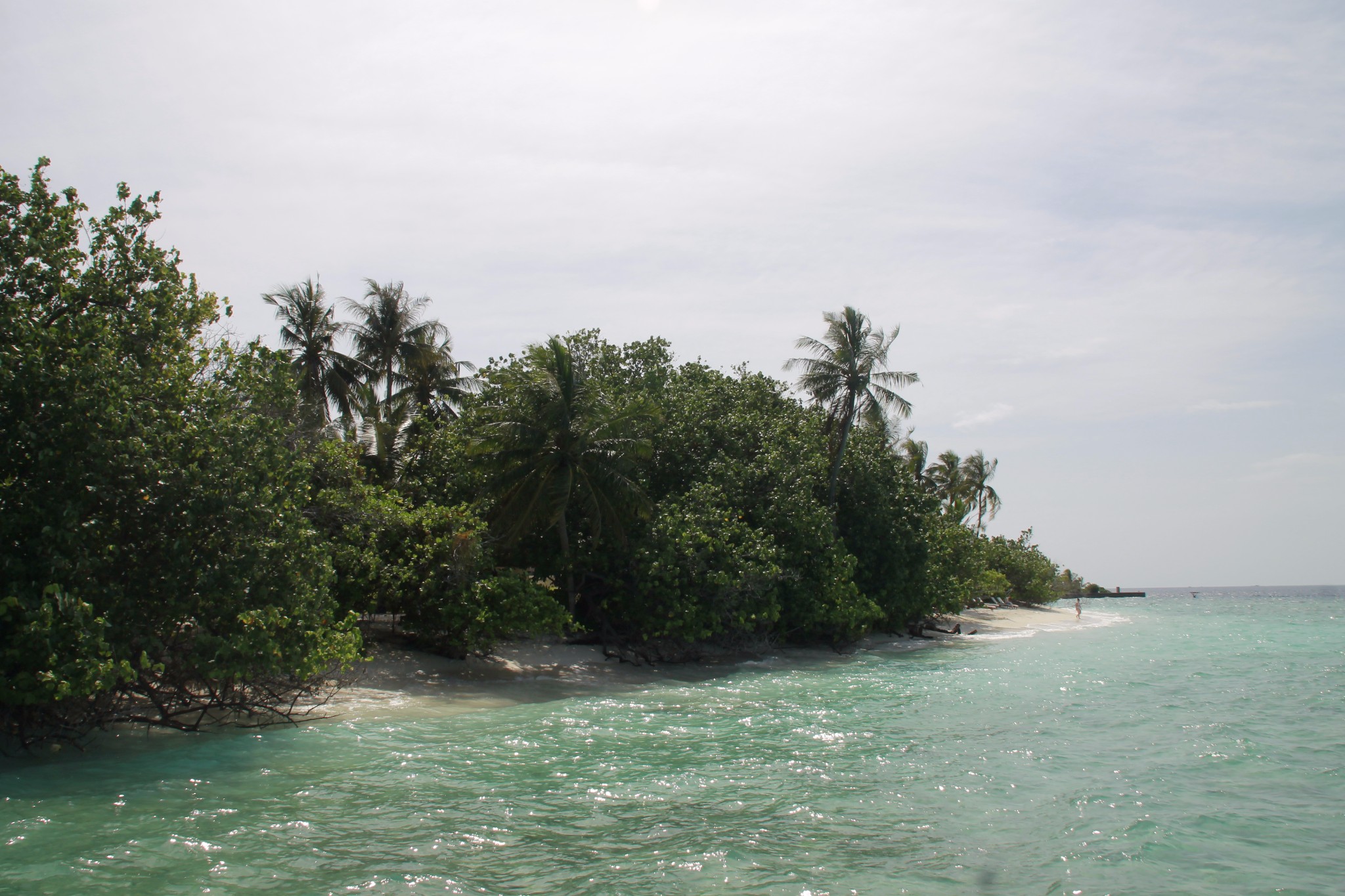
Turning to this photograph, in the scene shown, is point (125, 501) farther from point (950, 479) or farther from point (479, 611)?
point (950, 479)

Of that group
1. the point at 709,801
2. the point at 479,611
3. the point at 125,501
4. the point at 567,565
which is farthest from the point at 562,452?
the point at 709,801

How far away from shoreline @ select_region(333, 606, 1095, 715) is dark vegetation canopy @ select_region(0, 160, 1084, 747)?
0.68m

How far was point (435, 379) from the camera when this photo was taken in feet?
120

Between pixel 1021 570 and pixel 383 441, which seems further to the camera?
pixel 1021 570

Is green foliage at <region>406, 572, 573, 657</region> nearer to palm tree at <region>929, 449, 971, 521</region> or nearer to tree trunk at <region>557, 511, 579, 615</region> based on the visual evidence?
tree trunk at <region>557, 511, 579, 615</region>

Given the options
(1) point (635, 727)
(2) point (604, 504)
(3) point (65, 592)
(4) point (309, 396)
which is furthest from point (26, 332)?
(4) point (309, 396)

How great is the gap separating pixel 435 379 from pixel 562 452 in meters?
14.9

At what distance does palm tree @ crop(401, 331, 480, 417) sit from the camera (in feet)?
117

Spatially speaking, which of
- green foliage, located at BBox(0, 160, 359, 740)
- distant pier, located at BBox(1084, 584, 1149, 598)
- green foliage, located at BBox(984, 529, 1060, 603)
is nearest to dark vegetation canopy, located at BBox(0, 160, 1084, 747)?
green foliage, located at BBox(0, 160, 359, 740)

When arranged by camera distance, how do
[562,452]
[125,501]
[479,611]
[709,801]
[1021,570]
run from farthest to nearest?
[1021,570], [562,452], [479,611], [125,501], [709,801]

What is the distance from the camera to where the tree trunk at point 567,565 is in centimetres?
2433

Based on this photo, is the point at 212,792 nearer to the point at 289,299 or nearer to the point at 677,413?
the point at 677,413

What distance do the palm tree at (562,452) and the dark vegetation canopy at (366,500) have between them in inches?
3.0

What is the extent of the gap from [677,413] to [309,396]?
1395 cm
